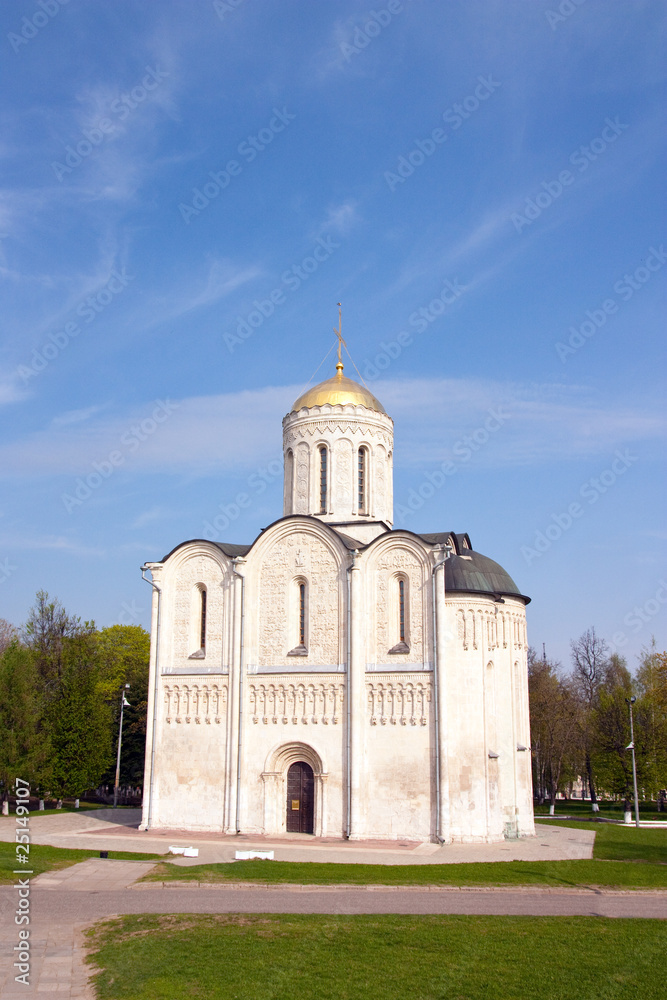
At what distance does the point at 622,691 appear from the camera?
38906mm

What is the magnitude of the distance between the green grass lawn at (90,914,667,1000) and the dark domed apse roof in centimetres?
1195

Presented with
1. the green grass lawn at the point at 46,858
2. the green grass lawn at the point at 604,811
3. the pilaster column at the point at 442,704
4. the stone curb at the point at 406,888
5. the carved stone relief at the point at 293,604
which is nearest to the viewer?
the stone curb at the point at 406,888

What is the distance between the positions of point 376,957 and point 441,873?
22.7ft

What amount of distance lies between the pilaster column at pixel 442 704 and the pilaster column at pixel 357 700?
7.02 ft

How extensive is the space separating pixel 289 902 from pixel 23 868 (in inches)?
243

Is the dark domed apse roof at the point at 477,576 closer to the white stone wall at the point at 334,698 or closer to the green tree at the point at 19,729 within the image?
the white stone wall at the point at 334,698

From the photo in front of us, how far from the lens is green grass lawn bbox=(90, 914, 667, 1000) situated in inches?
366

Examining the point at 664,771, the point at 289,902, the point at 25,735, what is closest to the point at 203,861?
the point at 289,902

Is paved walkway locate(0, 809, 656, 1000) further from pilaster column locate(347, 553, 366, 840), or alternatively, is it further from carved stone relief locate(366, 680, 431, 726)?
carved stone relief locate(366, 680, 431, 726)

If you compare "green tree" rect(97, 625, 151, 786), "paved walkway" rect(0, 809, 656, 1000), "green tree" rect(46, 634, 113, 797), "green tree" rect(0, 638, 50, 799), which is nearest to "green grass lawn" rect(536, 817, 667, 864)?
"paved walkway" rect(0, 809, 656, 1000)

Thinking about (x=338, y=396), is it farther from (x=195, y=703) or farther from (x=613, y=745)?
(x=613, y=745)

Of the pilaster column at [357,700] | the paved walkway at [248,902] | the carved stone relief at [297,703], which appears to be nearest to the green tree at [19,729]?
the carved stone relief at [297,703]

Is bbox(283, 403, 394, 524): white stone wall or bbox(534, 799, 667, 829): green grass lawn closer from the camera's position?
bbox(283, 403, 394, 524): white stone wall

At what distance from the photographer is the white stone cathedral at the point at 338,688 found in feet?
75.0
